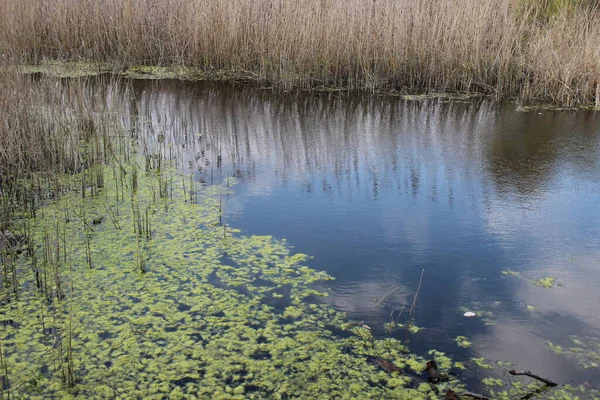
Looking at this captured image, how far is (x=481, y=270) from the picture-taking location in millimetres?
3211

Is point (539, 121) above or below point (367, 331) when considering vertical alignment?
above

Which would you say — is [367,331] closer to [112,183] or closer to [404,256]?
[404,256]

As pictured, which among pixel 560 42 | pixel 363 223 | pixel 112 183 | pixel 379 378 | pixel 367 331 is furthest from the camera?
pixel 560 42

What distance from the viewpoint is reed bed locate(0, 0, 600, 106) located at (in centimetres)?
741

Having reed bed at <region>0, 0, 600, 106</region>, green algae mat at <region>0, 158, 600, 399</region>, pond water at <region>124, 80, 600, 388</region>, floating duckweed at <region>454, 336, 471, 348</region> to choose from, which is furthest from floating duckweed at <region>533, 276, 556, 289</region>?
reed bed at <region>0, 0, 600, 106</region>

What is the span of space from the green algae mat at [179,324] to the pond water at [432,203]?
20cm

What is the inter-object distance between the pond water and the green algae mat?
0.67ft

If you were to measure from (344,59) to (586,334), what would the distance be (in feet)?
18.8

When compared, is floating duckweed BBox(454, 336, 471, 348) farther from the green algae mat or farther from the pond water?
the green algae mat

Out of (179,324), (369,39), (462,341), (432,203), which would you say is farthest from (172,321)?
(369,39)

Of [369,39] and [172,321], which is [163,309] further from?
[369,39]

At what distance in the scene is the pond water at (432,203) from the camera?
2.75 m

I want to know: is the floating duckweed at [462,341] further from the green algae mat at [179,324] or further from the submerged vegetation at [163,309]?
the green algae mat at [179,324]

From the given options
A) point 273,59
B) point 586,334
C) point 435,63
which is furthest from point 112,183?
point 435,63
